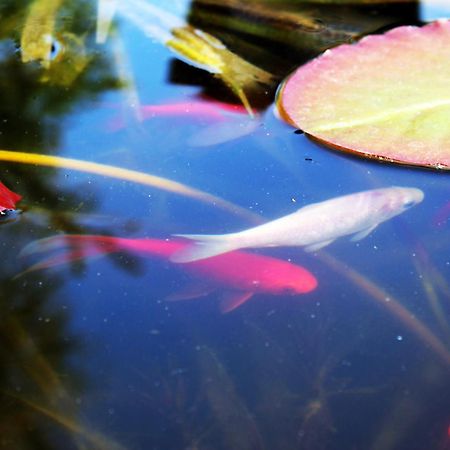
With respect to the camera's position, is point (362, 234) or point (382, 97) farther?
point (382, 97)

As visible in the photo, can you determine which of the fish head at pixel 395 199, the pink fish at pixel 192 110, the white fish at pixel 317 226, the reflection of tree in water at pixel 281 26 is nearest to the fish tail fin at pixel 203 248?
the white fish at pixel 317 226

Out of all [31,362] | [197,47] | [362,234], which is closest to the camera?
[31,362]

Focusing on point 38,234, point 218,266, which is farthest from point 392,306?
point 38,234

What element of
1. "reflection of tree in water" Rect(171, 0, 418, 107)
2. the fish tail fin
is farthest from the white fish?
"reflection of tree in water" Rect(171, 0, 418, 107)

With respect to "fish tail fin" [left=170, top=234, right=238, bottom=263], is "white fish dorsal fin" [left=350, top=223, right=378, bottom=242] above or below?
above

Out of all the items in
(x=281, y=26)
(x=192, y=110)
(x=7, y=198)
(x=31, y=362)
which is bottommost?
(x=31, y=362)

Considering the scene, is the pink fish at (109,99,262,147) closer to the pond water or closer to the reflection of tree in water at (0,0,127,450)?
the pond water

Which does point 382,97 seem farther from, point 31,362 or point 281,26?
point 31,362
